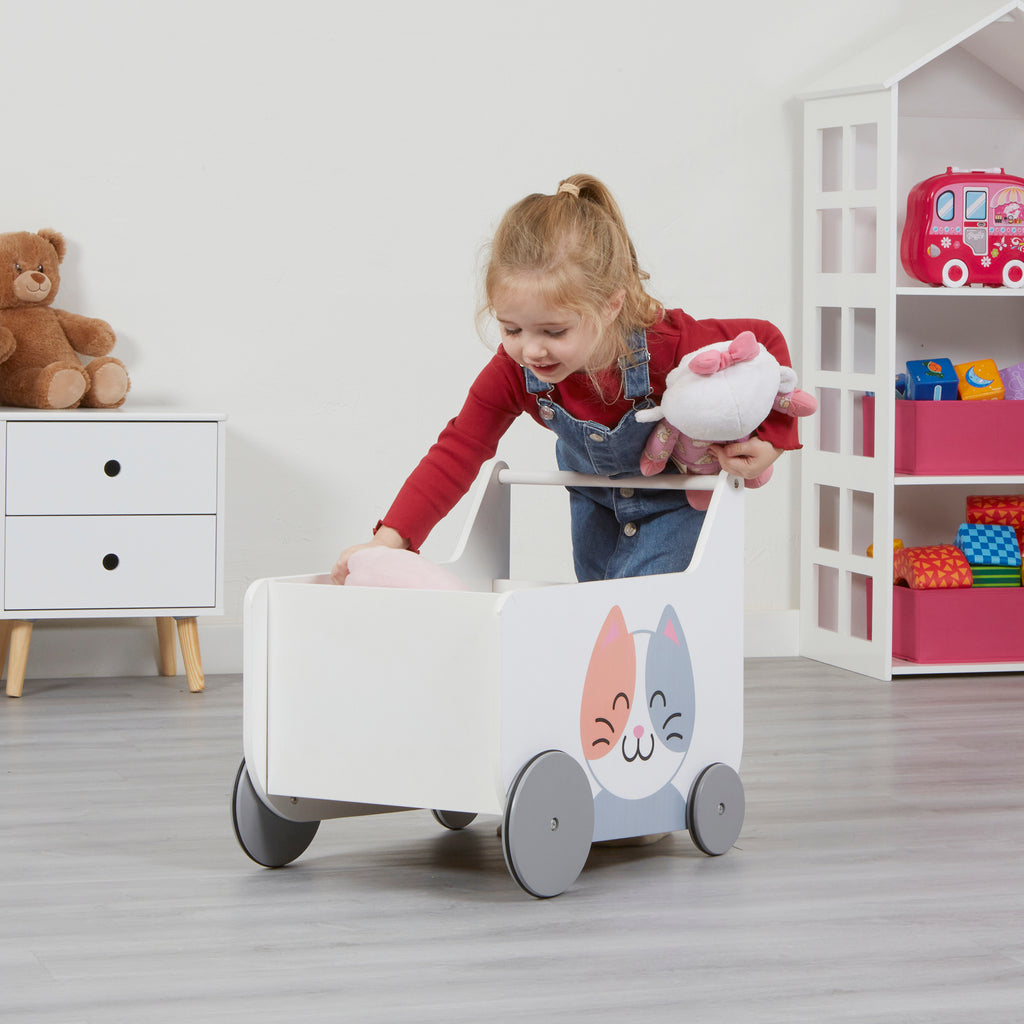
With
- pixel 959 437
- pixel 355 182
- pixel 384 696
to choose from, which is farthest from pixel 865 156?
pixel 384 696

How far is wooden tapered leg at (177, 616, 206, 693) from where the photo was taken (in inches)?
94.9

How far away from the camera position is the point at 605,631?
134 cm

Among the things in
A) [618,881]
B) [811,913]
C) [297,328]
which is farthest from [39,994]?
[297,328]

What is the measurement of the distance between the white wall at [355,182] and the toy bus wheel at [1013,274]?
0.39 meters

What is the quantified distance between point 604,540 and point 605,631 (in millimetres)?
383

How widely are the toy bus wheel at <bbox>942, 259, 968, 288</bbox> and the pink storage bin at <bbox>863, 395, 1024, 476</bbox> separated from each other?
229 mm

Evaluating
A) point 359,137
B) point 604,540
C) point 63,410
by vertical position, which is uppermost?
point 359,137

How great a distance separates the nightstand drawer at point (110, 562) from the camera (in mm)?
2301

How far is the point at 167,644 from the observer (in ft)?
8.29

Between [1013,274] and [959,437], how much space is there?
333mm

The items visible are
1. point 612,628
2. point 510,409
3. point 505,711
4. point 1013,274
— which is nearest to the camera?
point 505,711

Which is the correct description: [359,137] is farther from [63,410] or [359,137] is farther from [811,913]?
[811,913]

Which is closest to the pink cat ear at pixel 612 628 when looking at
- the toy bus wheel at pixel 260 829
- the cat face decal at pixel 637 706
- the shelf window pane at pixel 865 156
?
the cat face decal at pixel 637 706

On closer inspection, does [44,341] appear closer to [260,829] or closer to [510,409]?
[510,409]
